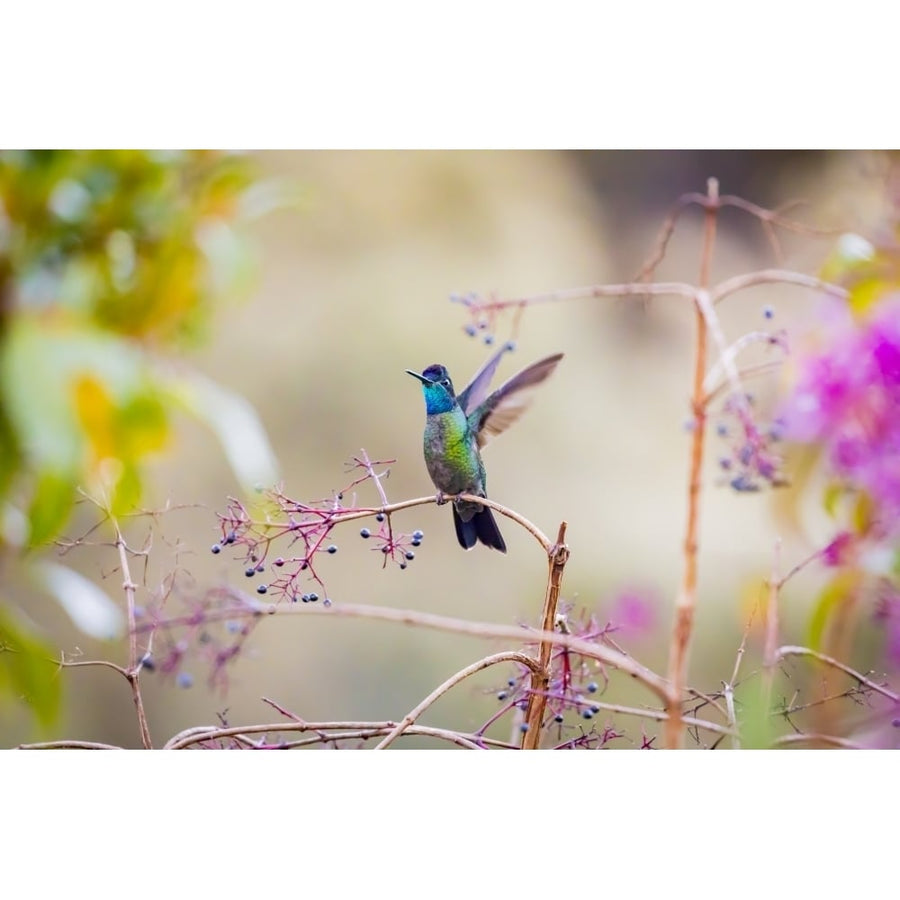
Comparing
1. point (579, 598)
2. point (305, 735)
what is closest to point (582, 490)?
point (579, 598)

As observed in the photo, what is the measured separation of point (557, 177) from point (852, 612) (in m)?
1.03

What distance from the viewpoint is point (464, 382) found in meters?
2.01

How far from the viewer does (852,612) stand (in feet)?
5.17

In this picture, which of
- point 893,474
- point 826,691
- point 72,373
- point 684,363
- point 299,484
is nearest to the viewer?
point 72,373

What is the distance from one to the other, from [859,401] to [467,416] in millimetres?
781

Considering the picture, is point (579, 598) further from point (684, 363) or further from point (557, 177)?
point (557, 177)

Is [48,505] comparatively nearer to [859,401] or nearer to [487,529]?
[859,401]

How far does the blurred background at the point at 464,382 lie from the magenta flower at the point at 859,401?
43 cm

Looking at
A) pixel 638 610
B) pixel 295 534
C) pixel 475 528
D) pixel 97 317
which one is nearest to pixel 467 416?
pixel 475 528

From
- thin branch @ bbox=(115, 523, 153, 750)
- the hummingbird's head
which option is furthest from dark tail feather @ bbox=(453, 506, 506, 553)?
thin branch @ bbox=(115, 523, 153, 750)

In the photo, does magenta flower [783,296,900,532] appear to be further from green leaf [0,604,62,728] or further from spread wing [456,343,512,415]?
green leaf [0,604,62,728]

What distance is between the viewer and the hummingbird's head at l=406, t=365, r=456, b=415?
77.7 inches

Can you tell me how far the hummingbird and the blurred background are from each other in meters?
0.04

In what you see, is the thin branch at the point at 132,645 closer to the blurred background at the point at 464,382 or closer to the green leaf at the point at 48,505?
the blurred background at the point at 464,382
